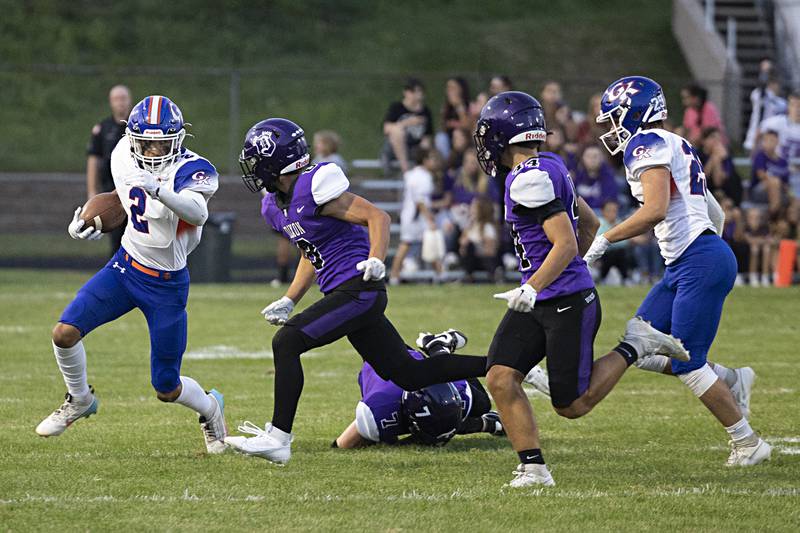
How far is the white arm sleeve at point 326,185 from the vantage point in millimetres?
5941

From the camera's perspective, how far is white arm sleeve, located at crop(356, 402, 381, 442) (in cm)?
638

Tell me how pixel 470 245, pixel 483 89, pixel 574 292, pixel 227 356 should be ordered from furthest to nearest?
pixel 483 89 → pixel 470 245 → pixel 227 356 → pixel 574 292

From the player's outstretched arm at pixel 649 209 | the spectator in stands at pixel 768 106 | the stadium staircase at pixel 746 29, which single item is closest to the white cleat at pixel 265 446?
the player's outstretched arm at pixel 649 209

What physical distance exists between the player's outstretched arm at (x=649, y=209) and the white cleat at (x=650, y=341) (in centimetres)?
40

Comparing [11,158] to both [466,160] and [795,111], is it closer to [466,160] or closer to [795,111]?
[466,160]

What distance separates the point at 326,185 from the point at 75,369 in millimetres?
1508

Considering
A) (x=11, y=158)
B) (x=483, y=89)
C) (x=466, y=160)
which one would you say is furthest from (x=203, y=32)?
(x=466, y=160)

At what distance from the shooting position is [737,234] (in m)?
15.2

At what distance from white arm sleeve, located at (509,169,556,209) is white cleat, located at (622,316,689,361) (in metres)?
0.79

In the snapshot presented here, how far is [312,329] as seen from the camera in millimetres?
5859

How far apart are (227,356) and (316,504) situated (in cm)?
479

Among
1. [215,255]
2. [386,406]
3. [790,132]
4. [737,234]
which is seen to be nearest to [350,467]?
[386,406]

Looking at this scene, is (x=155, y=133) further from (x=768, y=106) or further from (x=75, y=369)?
(x=768, y=106)

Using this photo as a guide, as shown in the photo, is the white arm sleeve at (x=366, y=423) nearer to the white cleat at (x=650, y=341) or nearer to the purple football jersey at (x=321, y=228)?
the purple football jersey at (x=321, y=228)
